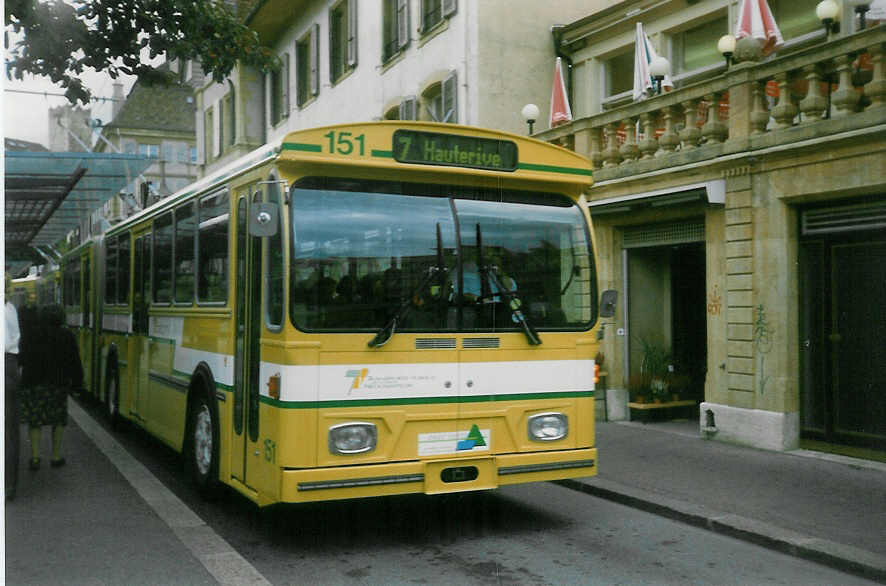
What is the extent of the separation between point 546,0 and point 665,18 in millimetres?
3441

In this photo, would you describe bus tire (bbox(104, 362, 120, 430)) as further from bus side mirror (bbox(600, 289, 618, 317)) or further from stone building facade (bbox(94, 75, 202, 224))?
stone building facade (bbox(94, 75, 202, 224))

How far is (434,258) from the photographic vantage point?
6348 millimetres

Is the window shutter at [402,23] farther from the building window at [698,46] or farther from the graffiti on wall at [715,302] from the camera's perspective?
the graffiti on wall at [715,302]

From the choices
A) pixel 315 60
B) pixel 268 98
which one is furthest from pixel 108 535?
pixel 268 98

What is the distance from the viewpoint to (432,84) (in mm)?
18297

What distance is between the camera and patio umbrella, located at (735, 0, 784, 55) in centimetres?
1135

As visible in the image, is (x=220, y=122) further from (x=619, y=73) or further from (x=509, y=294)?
(x=509, y=294)

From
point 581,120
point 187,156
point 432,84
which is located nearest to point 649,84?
point 581,120

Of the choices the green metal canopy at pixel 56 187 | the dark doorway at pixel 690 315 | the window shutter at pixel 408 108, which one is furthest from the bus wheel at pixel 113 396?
the window shutter at pixel 408 108

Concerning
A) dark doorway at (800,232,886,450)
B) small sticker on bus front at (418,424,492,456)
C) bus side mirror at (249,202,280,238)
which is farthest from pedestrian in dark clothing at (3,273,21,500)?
dark doorway at (800,232,886,450)

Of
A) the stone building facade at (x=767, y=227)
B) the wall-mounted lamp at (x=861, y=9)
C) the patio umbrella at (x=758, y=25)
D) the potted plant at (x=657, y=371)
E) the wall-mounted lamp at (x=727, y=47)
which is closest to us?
the stone building facade at (x=767, y=227)

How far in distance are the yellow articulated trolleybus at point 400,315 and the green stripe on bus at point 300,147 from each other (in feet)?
0.03

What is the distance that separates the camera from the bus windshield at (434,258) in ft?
19.9

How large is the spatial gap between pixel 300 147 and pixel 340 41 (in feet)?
58.8
